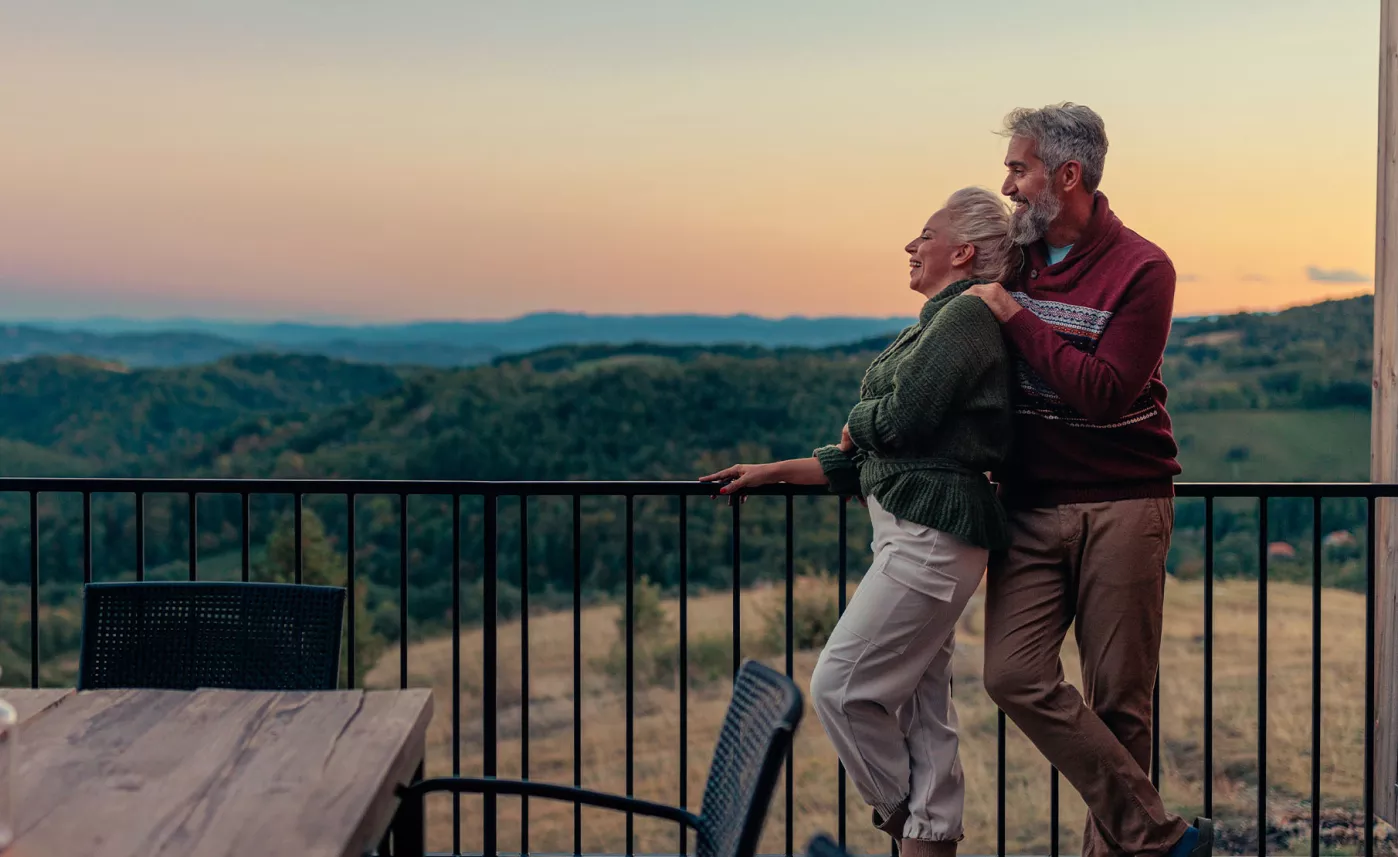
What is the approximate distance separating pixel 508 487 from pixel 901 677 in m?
0.95

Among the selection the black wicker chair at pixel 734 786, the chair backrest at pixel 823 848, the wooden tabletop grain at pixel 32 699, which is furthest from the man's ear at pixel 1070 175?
the wooden tabletop grain at pixel 32 699

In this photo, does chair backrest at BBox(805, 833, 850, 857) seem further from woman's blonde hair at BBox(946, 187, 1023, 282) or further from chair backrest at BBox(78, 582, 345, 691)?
woman's blonde hair at BBox(946, 187, 1023, 282)

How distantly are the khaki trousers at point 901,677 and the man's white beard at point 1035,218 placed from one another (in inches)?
22.4

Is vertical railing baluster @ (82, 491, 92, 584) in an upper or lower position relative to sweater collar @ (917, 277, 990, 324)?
lower

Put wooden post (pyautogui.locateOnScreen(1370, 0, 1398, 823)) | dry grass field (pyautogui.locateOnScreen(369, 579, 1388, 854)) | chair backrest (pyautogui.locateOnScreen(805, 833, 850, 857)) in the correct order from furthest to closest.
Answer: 1. dry grass field (pyautogui.locateOnScreen(369, 579, 1388, 854))
2. wooden post (pyautogui.locateOnScreen(1370, 0, 1398, 823))
3. chair backrest (pyautogui.locateOnScreen(805, 833, 850, 857))

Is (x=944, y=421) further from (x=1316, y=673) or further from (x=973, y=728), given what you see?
(x=973, y=728)

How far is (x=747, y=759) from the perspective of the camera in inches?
56.1

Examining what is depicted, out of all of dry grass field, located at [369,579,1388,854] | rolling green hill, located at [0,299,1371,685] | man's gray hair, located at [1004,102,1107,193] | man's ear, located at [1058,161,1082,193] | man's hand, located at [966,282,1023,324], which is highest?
man's gray hair, located at [1004,102,1107,193]

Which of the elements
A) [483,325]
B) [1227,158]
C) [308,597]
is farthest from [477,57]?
[308,597]

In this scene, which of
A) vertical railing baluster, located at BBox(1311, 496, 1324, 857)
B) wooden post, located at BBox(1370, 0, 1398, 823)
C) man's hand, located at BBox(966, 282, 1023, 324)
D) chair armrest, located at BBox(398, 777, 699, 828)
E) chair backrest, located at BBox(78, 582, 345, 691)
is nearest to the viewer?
chair armrest, located at BBox(398, 777, 699, 828)

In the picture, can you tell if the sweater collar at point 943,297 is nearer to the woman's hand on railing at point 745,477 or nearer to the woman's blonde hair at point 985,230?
the woman's blonde hair at point 985,230

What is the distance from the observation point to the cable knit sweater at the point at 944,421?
6.97 feet

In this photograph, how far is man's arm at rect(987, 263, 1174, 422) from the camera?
209 cm

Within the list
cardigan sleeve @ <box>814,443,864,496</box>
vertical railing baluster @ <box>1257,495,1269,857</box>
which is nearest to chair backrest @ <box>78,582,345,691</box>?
cardigan sleeve @ <box>814,443,864,496</box>
